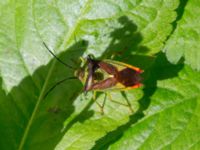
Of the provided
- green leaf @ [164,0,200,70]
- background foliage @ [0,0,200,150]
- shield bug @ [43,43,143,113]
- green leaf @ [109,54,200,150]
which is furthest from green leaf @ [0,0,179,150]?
green leaf @ [164,0,200,70]

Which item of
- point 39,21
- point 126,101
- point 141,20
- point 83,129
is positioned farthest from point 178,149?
point 39,21

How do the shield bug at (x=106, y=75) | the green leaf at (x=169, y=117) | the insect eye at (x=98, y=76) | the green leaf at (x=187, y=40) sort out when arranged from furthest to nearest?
the green leaf at (x=187, y=40)
the insect eye at (x=98, y=76)
the green leaf at (x=169, y=117)
the shield bug at (x=106, y=75)

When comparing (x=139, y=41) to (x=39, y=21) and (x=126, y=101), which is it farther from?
(x=39, y=21)

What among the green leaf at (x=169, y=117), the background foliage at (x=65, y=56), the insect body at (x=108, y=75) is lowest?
the green leaf at (x=169, y=117)

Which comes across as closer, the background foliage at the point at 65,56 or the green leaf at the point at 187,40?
the background foliage at the point at 65,56

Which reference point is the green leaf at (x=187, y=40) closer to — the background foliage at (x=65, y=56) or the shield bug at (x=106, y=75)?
the shield bug at (x=106, y=75)

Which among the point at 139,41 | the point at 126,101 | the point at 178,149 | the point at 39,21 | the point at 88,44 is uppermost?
the point at 39,21

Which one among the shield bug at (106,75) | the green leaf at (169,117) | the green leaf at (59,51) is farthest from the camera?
the green leaf at (169,117)

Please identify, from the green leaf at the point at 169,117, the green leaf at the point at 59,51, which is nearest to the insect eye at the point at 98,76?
the green leaf at the point at 169,117
